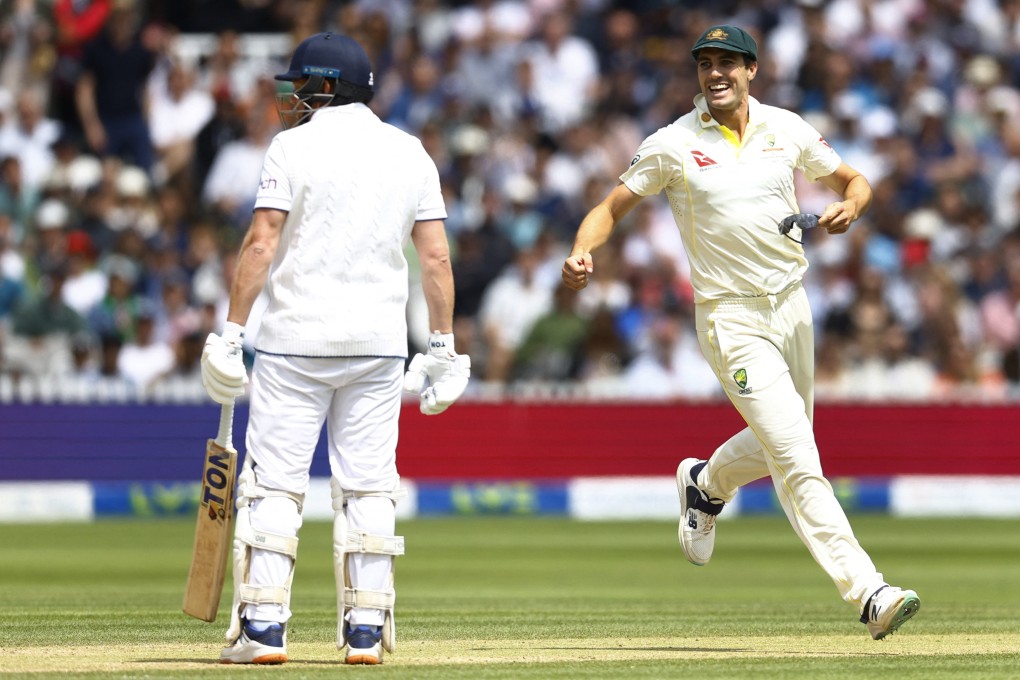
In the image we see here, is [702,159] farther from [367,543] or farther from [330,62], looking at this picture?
[367,543]

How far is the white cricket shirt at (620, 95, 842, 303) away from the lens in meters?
6.71

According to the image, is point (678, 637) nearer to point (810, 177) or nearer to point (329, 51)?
point (810, 177)

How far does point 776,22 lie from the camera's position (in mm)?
17750

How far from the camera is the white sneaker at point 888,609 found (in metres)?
6.10

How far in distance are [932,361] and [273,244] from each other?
33.8ft

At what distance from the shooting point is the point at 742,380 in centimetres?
666

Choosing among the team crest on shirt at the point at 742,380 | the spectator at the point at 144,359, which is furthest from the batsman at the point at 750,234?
the spectator at the point at 144,359

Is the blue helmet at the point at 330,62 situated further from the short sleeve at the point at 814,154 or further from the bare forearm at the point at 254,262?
the short sleeve at the point at 814,154

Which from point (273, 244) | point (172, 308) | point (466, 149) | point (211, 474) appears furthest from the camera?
point (466, 149)

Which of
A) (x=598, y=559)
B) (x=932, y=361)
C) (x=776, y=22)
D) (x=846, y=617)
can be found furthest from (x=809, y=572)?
(x=776, y=22)

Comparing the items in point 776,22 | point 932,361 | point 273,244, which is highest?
point 776,22

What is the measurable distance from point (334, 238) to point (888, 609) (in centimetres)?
216

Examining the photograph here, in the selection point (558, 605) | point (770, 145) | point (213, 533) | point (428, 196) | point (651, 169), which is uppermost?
point (770, 145)

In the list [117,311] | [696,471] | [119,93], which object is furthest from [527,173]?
[696,471]
